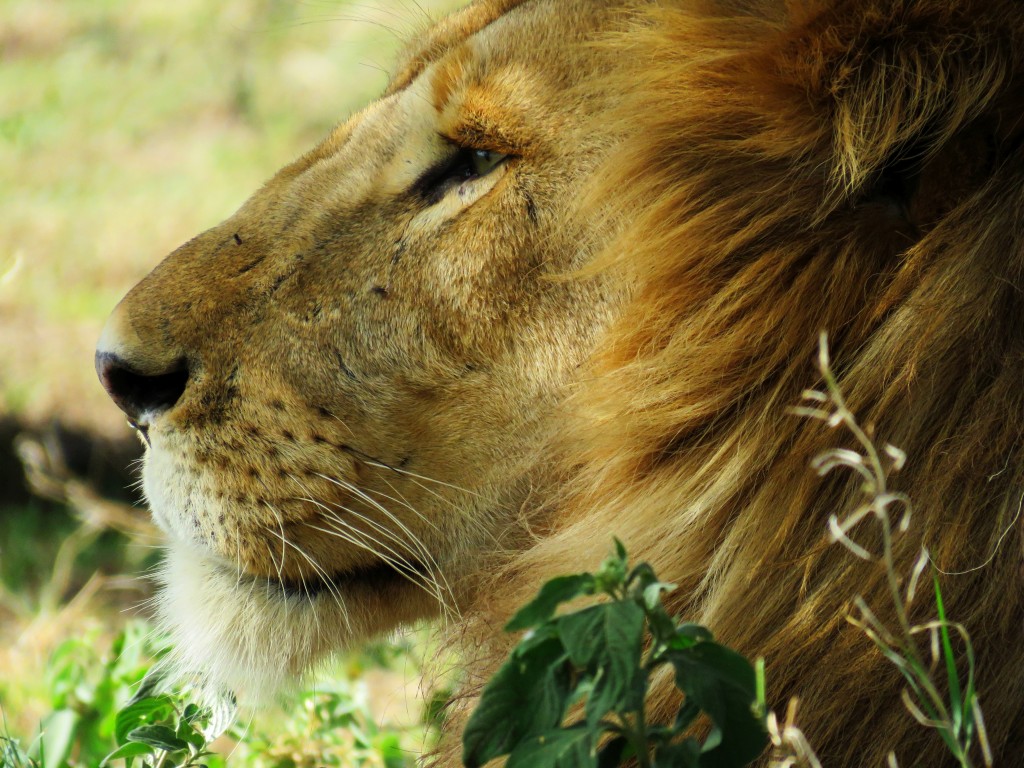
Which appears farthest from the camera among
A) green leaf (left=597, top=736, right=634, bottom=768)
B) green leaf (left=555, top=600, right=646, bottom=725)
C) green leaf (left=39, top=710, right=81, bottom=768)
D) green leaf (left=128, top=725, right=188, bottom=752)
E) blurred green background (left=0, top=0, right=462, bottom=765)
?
blurred green background (left=0, top=0, right=462, bottom=765)

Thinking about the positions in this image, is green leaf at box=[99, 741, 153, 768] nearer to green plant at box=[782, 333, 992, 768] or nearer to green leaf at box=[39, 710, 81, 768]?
green leaf at box=[39, 710, 81, 768]

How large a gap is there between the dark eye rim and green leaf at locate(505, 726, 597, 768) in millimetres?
896

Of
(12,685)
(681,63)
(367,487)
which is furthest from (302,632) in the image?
(12,685)

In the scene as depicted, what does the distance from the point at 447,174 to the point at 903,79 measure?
2.28ft

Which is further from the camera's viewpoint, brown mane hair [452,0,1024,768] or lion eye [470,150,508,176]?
lion eye [470,150,508,176]

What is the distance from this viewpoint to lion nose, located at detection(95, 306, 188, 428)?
5.46 feet

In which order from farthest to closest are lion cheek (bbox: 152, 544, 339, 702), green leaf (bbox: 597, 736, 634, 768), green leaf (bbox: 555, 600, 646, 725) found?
1. lion cheek (bbox: 152, 544, 339, 702)
2. green leaf (bbox: 597, 736, 634, 768)
3. green leaf (bbox: 555, 600, 646, 725)

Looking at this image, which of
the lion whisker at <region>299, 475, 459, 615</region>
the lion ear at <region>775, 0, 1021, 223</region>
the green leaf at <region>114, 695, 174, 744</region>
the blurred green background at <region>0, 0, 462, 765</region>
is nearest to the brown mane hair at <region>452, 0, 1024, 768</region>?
the lion ear at <region>775, 0, 1021, 223</region>

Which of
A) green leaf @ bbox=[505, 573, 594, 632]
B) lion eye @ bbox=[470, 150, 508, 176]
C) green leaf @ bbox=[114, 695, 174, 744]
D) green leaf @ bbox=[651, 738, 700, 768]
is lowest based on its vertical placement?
green leaf @ bbox=[651, 738, 700, 768]

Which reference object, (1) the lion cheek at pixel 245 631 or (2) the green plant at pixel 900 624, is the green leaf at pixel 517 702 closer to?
(2) the green plant at pixel 900 624

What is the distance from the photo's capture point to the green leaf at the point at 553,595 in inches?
43.3

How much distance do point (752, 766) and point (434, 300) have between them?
0.72m

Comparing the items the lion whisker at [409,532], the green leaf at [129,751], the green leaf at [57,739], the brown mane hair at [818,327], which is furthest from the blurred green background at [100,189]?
the brown mane hair at [818,327]

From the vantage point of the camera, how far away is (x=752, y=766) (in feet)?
4.48
